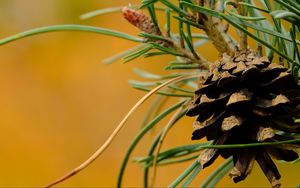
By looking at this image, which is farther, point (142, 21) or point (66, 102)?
point (66, 102)

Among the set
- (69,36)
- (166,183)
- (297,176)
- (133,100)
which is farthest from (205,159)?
(69,36)

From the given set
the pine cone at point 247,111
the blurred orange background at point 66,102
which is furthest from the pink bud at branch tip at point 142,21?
the blurred orange background at point 66,102

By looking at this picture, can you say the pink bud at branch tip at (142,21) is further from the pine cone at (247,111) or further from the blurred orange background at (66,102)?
the blurred orange background at (66,102)

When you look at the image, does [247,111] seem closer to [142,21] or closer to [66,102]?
[142,21]

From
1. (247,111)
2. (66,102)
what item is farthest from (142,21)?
(66,102)

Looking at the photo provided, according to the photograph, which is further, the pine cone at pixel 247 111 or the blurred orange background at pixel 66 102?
the blurred orange background at pixel 66 102

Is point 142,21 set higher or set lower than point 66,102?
higher

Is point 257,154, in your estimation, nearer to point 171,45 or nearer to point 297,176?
point 171,45
